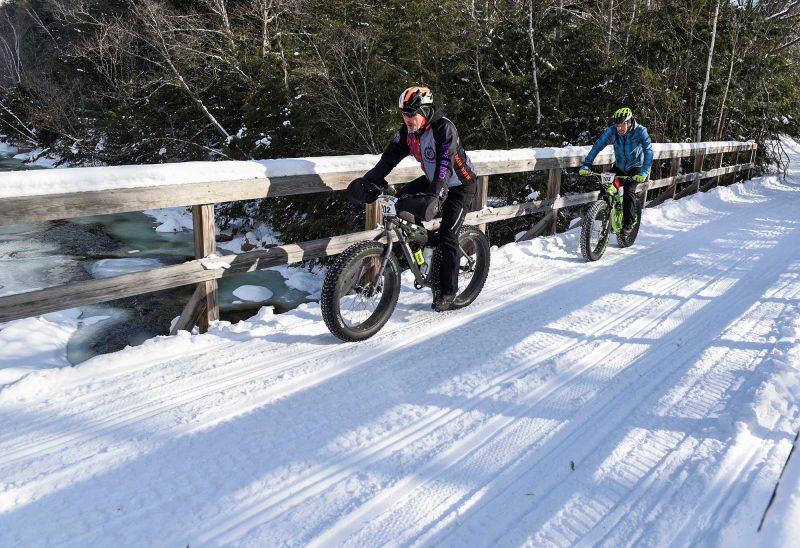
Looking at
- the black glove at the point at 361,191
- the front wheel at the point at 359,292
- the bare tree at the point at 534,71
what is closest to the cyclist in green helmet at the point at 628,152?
the black glove at the point at 361,191

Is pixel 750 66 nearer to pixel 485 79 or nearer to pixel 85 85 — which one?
pixel 485 79

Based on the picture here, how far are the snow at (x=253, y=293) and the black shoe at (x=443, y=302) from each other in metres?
9.69

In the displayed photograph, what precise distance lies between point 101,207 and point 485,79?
15886mm

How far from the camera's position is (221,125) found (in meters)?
21.9

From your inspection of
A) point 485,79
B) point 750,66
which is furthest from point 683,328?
point 750,66

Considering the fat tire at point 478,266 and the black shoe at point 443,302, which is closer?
the black shoe at point 443,302

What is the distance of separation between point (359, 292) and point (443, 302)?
843 mm

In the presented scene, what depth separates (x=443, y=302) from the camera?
191 inches

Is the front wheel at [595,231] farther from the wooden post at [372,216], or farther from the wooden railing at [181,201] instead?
the wooden post at [372,216]

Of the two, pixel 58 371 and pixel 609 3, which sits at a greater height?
pixel 609 3

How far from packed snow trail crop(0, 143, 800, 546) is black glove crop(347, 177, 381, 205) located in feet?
3.39

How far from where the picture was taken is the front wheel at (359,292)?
4.05 m

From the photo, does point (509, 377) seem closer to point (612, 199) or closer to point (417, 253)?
point (417, 253)

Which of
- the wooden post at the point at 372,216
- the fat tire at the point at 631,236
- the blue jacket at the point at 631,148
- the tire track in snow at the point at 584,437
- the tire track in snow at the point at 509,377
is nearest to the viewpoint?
the tire track in snow at the point at 509,377
